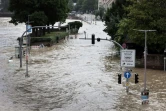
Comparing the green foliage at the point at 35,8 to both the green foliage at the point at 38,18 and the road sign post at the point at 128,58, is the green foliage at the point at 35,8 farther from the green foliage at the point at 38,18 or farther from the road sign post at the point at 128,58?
the road sign post at the point at 128,58

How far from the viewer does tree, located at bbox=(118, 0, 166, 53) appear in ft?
175

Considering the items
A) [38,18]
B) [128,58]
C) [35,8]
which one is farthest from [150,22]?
[35,8]

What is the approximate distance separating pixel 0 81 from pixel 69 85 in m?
8.54

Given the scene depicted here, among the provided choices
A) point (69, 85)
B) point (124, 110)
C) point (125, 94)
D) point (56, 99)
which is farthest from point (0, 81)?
point (124, 110)

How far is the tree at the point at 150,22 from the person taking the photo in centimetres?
5344

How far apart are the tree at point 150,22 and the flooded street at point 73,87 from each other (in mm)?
4303

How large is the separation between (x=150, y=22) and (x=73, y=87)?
18177mm

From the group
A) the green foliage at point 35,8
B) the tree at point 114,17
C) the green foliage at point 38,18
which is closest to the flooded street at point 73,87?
the tree at point 114,17

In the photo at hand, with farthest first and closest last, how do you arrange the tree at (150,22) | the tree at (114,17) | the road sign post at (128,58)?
1. the tree at (114,17)
2. the tree at (150,22)
3. the road sign post at (128,58)

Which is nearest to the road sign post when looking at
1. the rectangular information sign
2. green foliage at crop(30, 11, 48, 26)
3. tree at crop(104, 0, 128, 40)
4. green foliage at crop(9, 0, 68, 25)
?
the rectangular information sign

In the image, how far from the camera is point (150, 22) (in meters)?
54.5

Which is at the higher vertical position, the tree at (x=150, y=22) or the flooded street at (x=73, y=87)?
the tree at (x=150, y=22)

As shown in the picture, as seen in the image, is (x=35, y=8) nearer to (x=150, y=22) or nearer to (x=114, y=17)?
(x=114, y=17)

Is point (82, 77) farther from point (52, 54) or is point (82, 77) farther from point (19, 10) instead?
point (19, 10)
